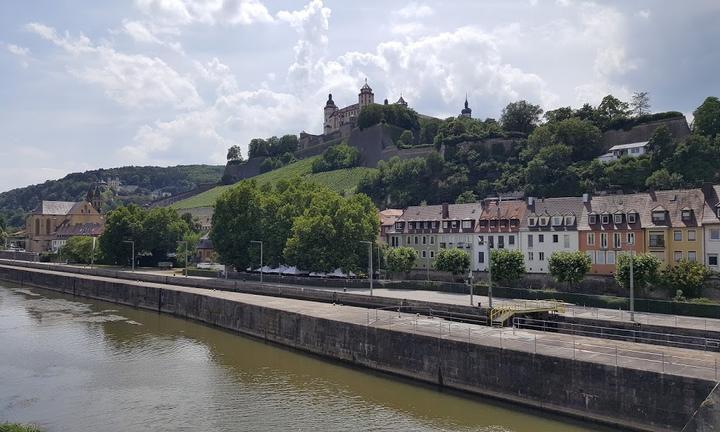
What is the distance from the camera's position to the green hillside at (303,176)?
131625 millimetres

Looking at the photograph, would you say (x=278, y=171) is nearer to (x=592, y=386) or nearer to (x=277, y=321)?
(x=277, y=321)

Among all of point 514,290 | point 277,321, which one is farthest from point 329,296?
point 514,290

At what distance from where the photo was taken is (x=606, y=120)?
105 meters

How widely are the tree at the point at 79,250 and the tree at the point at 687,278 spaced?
8826 cm

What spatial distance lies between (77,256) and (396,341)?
287 ft

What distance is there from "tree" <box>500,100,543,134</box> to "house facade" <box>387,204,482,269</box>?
182 feet

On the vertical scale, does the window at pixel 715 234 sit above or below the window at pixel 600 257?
above

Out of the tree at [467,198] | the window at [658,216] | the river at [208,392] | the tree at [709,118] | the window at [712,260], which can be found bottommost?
the river at [208,392]

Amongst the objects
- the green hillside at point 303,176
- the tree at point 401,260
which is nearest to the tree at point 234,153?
the green hillside at point 303,176

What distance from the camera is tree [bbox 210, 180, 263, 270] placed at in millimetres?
71875

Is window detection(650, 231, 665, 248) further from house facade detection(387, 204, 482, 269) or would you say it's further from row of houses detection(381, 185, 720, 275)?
house facade detection(387, 204, 482, 269)

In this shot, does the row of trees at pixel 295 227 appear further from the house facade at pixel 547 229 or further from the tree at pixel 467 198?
the tree at pixel 467 198

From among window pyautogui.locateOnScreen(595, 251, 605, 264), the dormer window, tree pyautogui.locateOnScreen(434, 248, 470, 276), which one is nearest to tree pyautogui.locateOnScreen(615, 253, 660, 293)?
the dormer window

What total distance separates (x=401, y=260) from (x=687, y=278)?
26889 mm
